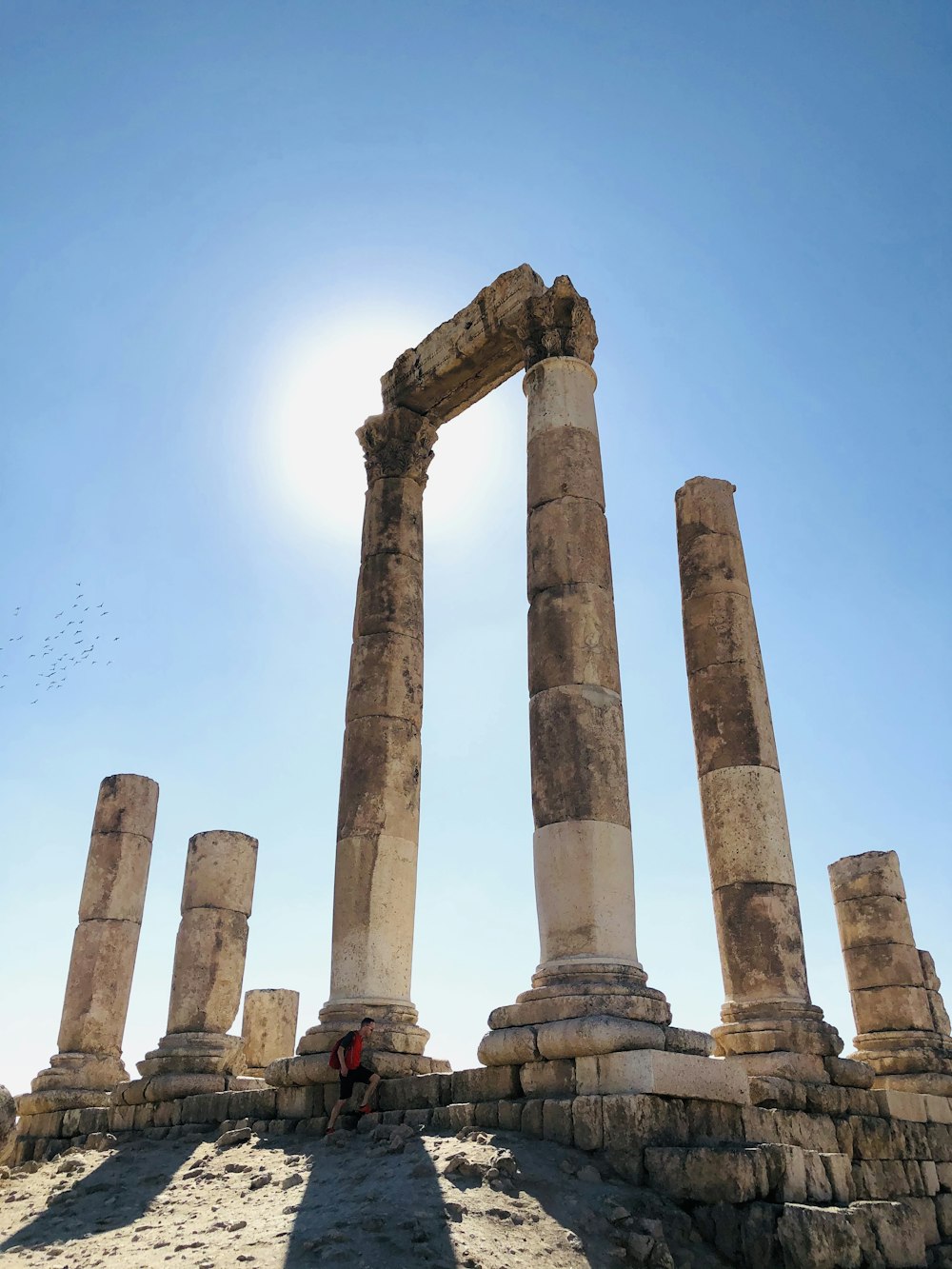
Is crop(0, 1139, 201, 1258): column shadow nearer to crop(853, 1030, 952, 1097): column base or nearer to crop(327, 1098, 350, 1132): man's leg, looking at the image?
crop(327, 1098, 350, 1132): man's leg

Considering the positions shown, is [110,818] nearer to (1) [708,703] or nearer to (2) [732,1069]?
(1) [708,703]

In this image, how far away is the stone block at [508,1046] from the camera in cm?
1046

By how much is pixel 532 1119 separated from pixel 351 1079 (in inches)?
112

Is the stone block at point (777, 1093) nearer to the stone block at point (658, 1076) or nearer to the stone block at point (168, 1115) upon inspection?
the stone block at point (658, 1076)

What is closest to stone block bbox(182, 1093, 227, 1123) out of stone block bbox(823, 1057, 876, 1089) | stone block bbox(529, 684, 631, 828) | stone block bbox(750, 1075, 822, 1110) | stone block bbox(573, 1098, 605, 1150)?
stone block bbox(529, 684, 631, 828)

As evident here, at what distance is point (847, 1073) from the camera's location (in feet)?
42.7

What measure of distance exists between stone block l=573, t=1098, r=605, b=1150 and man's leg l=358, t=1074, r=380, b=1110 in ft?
10.1

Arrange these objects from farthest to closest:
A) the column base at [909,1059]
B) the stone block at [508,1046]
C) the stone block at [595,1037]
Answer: the column base at [909,1059]
the stone block at [508,1046]
the stone block at [595,1037]

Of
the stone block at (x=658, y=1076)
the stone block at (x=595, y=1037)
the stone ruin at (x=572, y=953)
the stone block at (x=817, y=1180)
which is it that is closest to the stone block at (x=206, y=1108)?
the stone ruin at (x=572, y=953)

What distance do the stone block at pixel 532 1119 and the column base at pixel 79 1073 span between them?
12.1 m

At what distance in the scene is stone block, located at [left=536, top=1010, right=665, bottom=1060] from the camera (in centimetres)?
989

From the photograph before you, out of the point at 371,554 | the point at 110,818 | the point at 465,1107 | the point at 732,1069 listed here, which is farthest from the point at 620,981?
the point at 110,818

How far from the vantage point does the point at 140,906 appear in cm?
2116

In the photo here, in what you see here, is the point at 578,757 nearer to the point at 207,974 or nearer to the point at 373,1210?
the point at 373,1210
